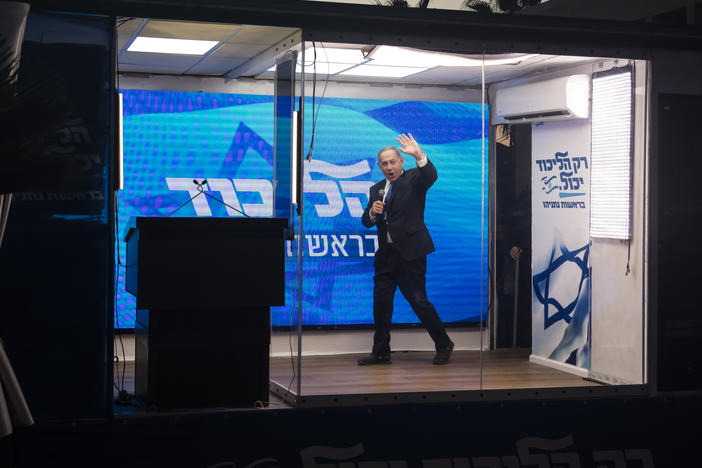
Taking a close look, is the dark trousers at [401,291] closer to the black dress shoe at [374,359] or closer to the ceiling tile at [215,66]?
the black dress shoe at [374,359]

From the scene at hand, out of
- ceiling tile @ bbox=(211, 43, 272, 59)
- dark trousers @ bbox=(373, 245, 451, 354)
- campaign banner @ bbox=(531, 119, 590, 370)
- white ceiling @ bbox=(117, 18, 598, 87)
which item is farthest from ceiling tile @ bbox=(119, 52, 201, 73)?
campaign banner @ bbox=(531, 119, 590, 370)

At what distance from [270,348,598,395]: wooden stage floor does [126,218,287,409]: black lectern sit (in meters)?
0.46

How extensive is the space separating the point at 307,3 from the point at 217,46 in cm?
139

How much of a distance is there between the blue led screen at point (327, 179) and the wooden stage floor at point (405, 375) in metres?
0.34

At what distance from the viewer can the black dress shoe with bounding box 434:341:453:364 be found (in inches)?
260

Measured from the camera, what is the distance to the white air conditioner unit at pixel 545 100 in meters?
6.75

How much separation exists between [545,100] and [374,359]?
2.58m

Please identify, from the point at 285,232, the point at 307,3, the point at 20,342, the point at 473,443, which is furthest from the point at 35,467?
the point at 307,3

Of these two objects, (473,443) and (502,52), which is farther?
(502,52)

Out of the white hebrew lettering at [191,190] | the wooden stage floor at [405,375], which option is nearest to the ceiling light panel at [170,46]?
the white hebrew lettering at [191,190]

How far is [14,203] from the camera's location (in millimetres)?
4707

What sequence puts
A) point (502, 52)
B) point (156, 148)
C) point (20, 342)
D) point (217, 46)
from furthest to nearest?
point (156, 148) → point (217, 46) → point (502, 52) → point (20, 342)

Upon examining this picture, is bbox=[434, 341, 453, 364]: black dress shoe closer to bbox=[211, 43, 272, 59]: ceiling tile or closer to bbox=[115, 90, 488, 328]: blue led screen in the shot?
bbox=[115, 90, 488, 328]: blue led screen

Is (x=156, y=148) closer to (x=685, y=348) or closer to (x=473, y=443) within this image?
(x=473, y=443)
